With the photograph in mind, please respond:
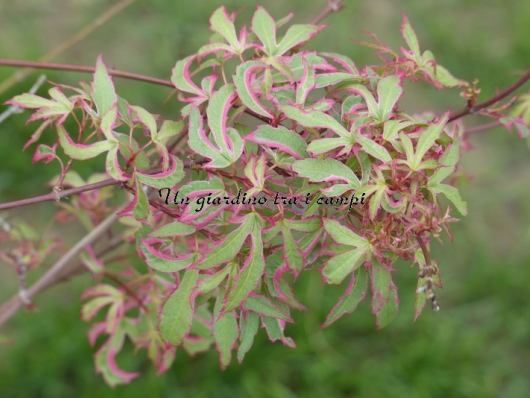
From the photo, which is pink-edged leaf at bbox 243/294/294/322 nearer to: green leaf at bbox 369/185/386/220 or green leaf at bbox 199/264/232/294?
green leaf at bbox 199/264/232/294

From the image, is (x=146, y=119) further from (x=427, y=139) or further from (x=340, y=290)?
(x=340, y=290)

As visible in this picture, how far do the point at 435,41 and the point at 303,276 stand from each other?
1.26 m

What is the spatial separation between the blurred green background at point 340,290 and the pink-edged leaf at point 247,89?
1290 mm

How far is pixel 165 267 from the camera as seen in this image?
0.67 m

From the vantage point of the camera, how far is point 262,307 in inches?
26.7

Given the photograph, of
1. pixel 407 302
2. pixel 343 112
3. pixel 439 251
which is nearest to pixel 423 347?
pixel 407 302

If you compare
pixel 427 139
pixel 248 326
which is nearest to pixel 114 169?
pixel 248 326

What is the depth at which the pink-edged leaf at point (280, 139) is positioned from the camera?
62 cm

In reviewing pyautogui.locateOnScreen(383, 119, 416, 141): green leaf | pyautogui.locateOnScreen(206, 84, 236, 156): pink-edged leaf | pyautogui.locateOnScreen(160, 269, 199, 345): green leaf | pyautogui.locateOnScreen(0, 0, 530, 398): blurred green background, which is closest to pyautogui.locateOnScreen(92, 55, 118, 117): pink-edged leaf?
pyautogui.locateOnScreen(206, 84, 236, 156): pink-edged leaf

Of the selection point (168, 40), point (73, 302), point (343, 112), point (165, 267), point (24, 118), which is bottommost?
point (73, 302)

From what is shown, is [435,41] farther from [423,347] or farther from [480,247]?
[423,347]

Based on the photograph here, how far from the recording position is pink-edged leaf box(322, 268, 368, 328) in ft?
2.16

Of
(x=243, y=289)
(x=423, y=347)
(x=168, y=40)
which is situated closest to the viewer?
(x=243, y=289)

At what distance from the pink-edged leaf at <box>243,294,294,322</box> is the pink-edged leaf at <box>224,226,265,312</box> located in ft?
0.19
